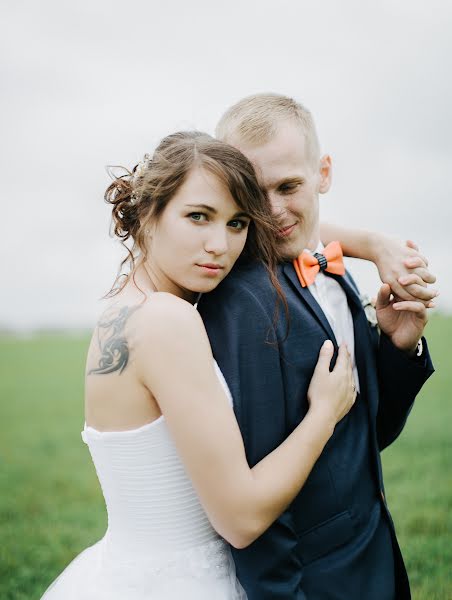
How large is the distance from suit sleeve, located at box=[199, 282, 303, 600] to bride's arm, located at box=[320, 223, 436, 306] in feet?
2.65

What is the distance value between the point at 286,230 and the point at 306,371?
0.66 meters

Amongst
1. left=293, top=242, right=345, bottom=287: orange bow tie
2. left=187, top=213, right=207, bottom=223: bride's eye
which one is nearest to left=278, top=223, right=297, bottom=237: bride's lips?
left=293, top=242, right=345, bottom=287: orange bow tie

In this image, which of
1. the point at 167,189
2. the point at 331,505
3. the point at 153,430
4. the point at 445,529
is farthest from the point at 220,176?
the point at 445,529

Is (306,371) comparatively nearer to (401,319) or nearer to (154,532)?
(401,319)

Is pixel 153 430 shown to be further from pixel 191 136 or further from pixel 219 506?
pixel 191 136

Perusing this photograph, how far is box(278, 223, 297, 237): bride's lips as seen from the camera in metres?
2.63

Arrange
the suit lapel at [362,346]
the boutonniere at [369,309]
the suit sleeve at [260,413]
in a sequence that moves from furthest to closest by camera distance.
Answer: the boutonniere at [369,309]
the suit lapel at [362,346]
the suit sleeve at [260,413]

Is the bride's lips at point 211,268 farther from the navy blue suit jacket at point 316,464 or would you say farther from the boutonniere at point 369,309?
the boutonniere at point 369,309

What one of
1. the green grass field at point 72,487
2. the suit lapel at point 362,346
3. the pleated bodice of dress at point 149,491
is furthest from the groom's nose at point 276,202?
the green grass field at point 72,487

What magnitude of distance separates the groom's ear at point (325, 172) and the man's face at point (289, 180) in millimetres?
274

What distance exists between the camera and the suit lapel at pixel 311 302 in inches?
92.7

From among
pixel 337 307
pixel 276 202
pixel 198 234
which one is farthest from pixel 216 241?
pixel 337 307

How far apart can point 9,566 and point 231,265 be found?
3804 millimetres

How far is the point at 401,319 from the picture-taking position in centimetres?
274
